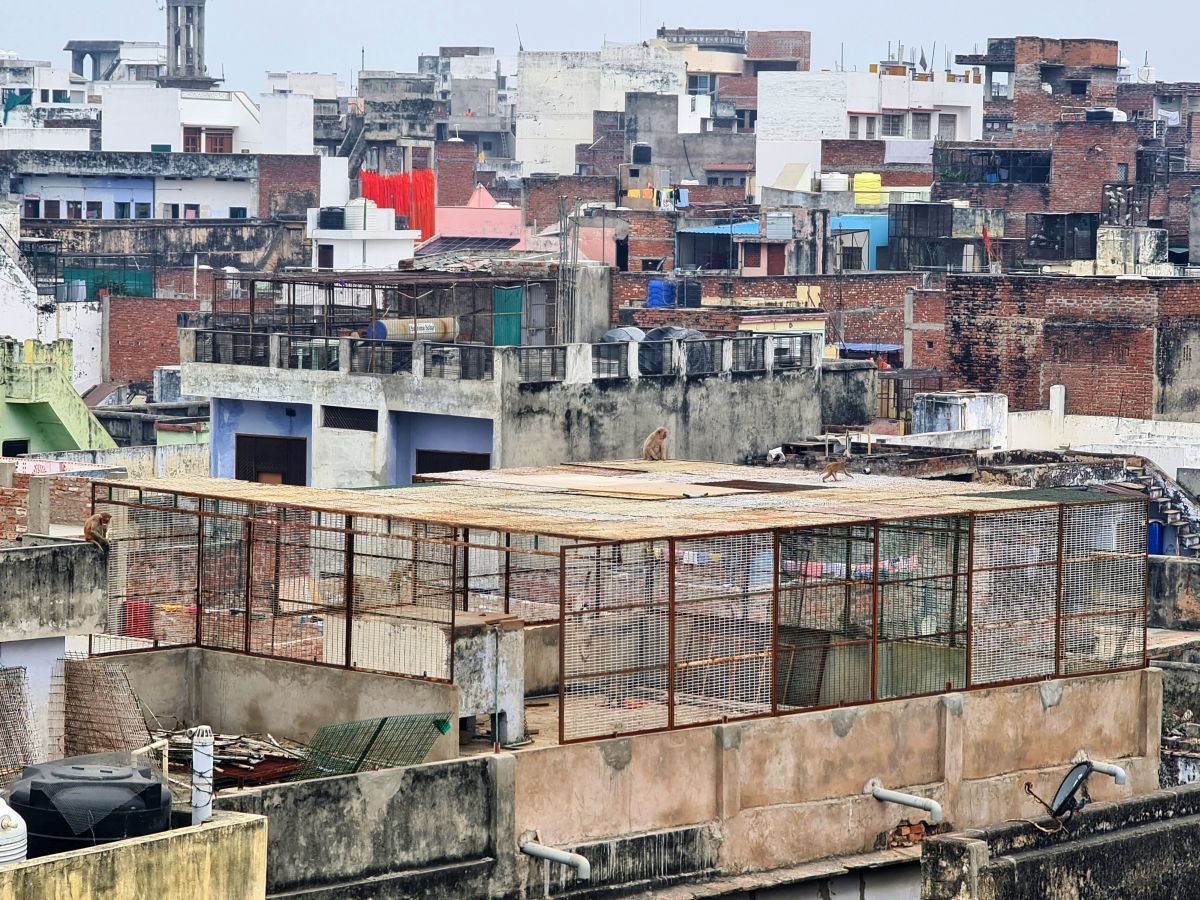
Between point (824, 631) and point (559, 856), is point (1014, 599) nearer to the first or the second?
point (824, 631)

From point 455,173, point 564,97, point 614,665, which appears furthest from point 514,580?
point 564,97

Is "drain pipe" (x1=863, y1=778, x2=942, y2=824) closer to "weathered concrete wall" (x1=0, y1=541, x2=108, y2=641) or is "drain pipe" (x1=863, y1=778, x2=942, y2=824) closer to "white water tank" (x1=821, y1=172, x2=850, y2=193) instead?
"weathered concrete wall" (x1=0, y1=541, x2=108, y2=641)

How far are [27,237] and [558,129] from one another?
48127mm

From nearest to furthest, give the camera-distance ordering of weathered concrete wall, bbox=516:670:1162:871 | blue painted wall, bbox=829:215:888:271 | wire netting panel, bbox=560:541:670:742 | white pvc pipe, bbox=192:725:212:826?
white pvc pipe, bbox=192:725:212:826
weathered concrete wall, bbox=516:670:1162:871
wire netting panel, bbox=560:541:670:742
blue painted wall, bbox=829:215:888:271

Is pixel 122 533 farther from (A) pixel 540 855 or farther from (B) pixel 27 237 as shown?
(B) pixel 27 237

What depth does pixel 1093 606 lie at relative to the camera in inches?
1069

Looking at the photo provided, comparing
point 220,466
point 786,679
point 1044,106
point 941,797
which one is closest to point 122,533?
point 786,679

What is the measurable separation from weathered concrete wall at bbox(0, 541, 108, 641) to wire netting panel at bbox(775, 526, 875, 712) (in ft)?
21.0

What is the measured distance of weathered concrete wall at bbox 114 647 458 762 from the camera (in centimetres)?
2327

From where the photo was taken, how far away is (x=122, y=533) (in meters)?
26.7

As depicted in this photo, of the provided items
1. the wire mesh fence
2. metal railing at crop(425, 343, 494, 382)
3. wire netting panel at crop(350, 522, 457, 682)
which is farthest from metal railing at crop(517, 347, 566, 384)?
the wire mesh fence

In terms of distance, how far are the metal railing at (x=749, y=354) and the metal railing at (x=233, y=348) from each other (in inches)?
288

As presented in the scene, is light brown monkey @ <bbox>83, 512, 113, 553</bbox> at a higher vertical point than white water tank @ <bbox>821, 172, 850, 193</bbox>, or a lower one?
lower

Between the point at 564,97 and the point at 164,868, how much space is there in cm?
10396
